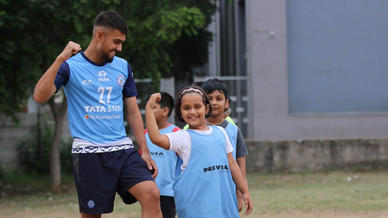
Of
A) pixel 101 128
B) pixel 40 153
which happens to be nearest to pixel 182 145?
pixel 101 128

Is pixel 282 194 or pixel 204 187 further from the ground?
pixel 204 187

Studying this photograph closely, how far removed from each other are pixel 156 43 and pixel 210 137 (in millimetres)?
6624

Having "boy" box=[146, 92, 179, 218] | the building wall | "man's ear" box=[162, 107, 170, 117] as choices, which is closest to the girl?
"boy" box=[146, 92, 179, 218]

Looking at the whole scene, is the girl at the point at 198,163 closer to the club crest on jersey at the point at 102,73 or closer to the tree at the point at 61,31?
the club crest on jersey at the point at 102,73

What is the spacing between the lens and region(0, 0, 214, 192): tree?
9609 millimetres

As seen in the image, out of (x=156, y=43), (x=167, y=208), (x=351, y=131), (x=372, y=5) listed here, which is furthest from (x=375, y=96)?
(x=167, y=208)

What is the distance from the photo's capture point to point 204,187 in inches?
147

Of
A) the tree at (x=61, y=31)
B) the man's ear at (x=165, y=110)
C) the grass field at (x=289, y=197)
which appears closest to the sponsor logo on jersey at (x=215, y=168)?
the man's ear at (x=165, y=110)

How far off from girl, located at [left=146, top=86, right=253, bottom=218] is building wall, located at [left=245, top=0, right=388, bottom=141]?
9.92 metres

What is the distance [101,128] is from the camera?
4137mm

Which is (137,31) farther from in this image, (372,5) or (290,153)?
(372,5)

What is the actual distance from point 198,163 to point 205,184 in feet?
0.47

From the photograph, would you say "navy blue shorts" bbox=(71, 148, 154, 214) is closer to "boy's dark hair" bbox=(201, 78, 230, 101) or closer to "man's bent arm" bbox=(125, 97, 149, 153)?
"man's bent arm" bbox=(125, 97, 149, 153)

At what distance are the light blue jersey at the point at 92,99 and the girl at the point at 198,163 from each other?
15.6 inches
